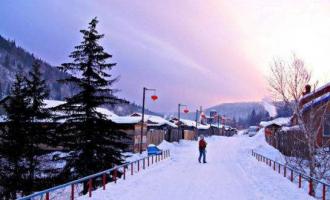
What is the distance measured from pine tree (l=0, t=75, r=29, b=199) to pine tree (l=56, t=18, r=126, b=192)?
3.10 meters

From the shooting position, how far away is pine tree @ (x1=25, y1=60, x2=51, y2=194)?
87.2 ft

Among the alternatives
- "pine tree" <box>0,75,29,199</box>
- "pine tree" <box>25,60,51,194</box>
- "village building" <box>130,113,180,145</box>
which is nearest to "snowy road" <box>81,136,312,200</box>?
"pine tree" <box>25,60,51,194</box>

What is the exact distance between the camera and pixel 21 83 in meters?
28.0

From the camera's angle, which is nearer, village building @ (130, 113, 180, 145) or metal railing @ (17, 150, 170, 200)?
metal railing @ (17, 150, 170, 200)

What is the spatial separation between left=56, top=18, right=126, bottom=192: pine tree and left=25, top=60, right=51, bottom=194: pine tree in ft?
8.02

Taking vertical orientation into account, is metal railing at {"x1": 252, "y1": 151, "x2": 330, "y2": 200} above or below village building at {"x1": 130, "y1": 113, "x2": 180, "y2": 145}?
below

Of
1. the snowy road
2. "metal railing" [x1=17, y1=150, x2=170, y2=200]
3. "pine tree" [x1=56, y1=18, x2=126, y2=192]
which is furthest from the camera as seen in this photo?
"pine tree" [x1=56, y1=18, x2=126, y2=192]

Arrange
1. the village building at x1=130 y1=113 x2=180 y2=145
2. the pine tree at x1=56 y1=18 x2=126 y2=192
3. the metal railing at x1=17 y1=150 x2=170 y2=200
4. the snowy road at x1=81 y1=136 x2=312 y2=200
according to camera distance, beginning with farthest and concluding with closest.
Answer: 1. the village building at x1=130 y1=113 x2=180 y2=145
2. the pine tree at x1=56 y1=18 x2=126 y2=192
3. the snowy road at x1=81 y1=136 x2=312 y2=200
4. the metal railing at x1=17 y1=150 x2=170 y2=200

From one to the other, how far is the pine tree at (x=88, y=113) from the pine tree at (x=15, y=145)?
310cm

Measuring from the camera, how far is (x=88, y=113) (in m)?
25.9

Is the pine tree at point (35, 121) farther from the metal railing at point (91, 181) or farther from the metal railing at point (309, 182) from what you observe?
the metal railing at point (309, 182)

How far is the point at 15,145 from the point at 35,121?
2810 mm

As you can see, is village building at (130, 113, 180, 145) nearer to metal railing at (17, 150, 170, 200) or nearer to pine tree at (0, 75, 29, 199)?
metal railing at (17, 150, 170, 200)

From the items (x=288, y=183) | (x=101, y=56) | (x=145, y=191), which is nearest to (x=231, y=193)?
(x=145, y=191)
